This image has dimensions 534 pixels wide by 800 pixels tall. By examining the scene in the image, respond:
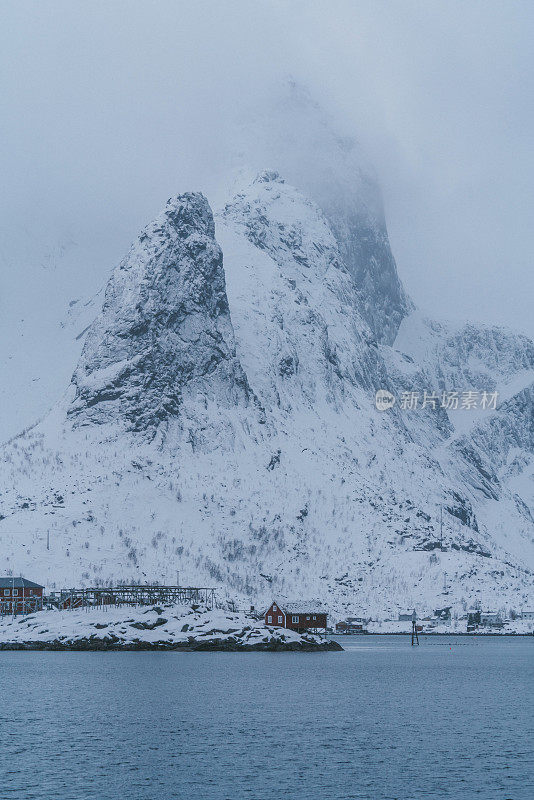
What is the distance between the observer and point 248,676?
6949 inches

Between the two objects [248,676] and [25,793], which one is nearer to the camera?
[25,793]

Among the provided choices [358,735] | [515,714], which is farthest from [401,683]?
[358,735]

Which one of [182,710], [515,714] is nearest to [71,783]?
[182,710]

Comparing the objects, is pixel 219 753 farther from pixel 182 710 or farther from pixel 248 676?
pixel 248 676

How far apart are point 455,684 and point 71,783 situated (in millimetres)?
99899

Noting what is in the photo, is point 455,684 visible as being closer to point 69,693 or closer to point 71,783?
point 69,693

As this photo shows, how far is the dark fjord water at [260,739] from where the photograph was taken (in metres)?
81.4

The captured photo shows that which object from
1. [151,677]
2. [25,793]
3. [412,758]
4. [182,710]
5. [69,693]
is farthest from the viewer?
[151,677]

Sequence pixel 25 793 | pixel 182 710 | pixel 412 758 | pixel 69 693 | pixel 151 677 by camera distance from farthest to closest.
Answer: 1. pixel 151 677
2. pixel 69 693
3. pixel 182 710
4. pixel 412 758
5. pixel 25 793

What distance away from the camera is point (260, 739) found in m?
103

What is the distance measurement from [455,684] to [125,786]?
9865cm

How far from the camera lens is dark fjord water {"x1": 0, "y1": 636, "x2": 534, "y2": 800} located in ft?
267

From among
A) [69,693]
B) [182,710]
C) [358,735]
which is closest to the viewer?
[358,735]

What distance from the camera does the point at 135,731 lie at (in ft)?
354
